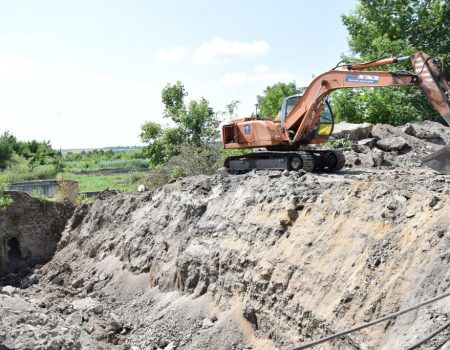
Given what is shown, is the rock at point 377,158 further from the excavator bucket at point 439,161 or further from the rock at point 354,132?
the excavator bucket at point 439,161

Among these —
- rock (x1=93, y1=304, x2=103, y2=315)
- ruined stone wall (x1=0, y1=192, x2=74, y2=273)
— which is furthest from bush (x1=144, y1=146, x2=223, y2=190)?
rock (x1=93, y1=304, x2=103, y2=315)

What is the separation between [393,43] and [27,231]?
60.2 feet

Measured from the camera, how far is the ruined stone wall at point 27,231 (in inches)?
898

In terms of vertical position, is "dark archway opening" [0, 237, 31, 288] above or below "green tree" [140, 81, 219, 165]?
below

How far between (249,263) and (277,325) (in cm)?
185

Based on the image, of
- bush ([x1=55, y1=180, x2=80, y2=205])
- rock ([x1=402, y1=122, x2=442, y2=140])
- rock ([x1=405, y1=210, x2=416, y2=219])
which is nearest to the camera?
rock ([x1=405, y1=210, x2=416, y2=219])

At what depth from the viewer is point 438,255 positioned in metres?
7.99

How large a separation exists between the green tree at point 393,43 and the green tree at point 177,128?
32.3ft

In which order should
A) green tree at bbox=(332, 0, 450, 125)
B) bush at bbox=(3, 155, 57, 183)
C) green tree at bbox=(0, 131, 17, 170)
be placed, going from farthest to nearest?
1. green tree at bbox=(0, 131, 17, 170)
2. bush at bbox=(3, 155, 57, 183)
3. green tree at bbox=(332, 0, 450, 125)

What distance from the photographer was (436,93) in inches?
458

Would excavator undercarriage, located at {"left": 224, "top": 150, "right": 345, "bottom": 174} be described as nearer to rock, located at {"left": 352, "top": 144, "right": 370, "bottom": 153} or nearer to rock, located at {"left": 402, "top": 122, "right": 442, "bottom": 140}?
rock, located at {"left": 352, "top": 144, "right": 370, "bottom": 153}

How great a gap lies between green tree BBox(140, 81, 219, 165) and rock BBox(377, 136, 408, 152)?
55.0 ft

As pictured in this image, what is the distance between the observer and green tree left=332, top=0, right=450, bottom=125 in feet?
77.9

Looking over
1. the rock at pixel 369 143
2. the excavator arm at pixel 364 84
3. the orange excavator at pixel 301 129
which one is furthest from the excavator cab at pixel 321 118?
the rock at pixel 369 143
